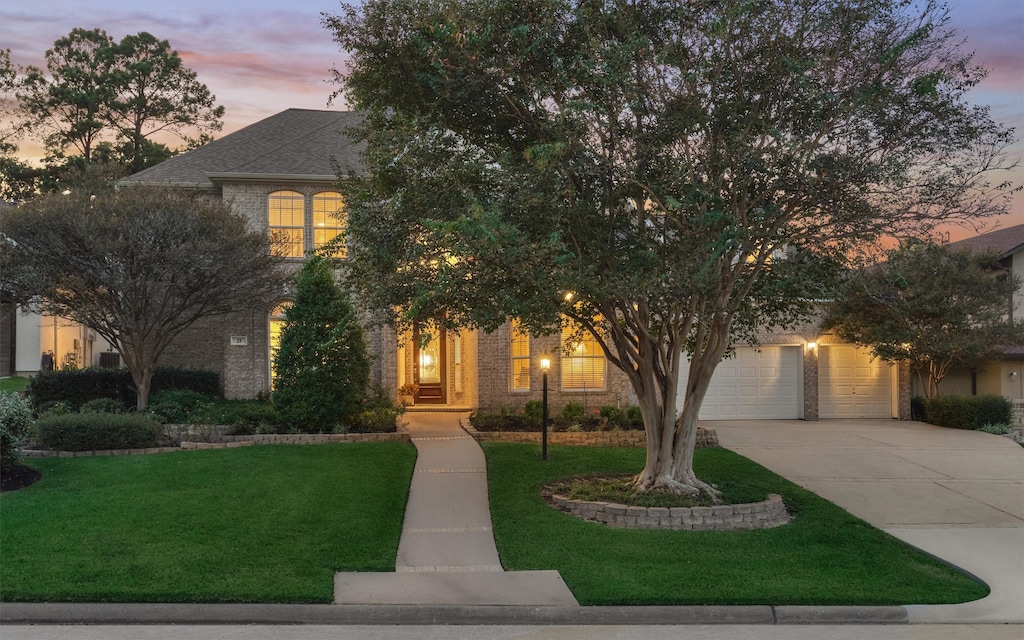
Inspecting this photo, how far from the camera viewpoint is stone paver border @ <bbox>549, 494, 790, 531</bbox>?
10320 millimetres

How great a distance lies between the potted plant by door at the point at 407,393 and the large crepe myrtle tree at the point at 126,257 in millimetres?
5368

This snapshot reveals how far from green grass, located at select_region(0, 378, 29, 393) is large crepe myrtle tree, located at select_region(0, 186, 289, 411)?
8.24 meters

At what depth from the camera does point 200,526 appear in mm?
9438

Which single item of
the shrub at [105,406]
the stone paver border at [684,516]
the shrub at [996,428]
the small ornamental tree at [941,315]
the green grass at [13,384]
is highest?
the small ornamental tree at [941,315]

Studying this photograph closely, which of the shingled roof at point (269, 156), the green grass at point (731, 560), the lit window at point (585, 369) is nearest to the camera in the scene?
the green grass at point (731, 560)

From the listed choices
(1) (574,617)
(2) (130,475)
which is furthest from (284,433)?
(1) (574,617)

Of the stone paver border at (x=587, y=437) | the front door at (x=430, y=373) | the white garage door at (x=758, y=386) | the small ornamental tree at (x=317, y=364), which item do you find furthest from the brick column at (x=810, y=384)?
the small ornamental tree at (x=317, y=364)

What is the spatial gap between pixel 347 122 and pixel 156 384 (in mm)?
10037

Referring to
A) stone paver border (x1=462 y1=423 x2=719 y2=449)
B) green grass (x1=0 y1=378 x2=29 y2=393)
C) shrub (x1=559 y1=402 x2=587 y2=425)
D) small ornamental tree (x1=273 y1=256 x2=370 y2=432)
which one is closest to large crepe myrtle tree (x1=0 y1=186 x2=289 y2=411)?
small ornamental tree (x1=273 y1=256 x2=370 y2=432)

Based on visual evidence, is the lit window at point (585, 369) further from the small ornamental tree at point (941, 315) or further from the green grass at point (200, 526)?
the green grass at point (200, 526)

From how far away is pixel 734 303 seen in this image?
10.6 m

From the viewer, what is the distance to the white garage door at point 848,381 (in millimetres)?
22500

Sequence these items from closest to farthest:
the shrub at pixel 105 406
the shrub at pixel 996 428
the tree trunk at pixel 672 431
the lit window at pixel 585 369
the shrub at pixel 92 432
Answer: the tree trunk at pixel 672 431 < the shrub at pixel 92 432 < the shrub at pixel 105 406 < the shrub at pixel 996 428 < the lit window at pixel 585 369

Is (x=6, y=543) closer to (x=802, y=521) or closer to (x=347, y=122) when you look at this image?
(x=802, y=521)
